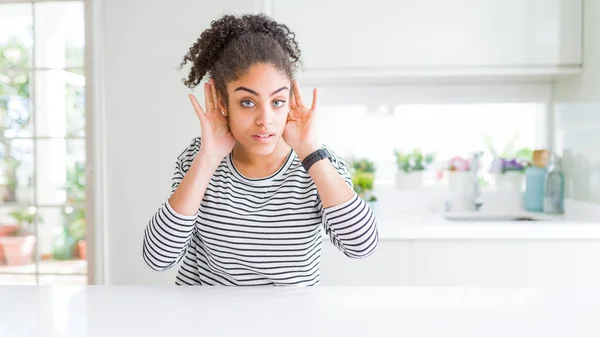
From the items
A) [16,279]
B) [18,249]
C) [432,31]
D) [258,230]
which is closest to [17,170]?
[18,249]

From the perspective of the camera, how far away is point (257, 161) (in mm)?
1302

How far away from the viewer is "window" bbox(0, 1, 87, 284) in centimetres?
337

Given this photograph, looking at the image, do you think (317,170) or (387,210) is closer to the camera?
(317,170)

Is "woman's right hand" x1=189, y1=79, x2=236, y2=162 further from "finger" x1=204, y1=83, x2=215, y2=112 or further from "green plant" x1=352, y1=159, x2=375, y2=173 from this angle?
"green plant" x1=352, y1=159, x2=375, y2=173

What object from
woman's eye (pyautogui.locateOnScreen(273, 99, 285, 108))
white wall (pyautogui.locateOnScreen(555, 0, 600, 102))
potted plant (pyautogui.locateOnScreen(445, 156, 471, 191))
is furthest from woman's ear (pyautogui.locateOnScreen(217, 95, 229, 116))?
potted plant (pyautogui.locateOnScreen(445, 156, 471, 191))

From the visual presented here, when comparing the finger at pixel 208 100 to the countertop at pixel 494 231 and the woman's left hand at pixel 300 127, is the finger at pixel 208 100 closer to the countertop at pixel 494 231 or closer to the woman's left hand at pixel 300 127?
the woman's left hand at pixel 300 127

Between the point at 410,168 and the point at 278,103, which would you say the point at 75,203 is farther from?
the point at 278,103

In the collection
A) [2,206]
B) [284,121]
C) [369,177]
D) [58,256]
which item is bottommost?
[58,256]

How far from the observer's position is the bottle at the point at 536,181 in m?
2.92

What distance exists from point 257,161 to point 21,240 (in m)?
2.72

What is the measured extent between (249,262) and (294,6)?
1660mm

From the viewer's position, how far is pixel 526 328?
0.84 metres

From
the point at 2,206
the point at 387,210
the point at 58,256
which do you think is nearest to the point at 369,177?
the point at 387,210

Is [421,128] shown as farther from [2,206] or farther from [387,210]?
[2,206]
